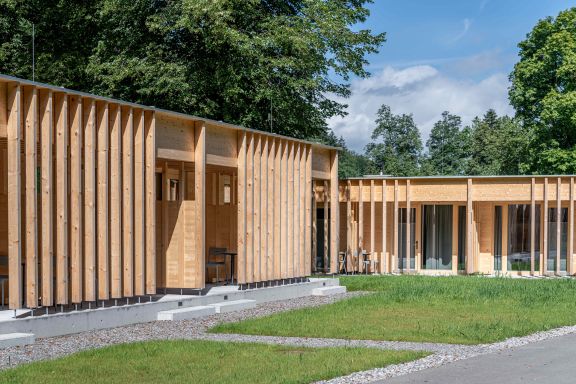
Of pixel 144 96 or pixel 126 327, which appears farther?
pixel 144 96

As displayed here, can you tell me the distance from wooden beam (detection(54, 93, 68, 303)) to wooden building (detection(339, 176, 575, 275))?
54.7ft

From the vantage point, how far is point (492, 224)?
94.2 ft

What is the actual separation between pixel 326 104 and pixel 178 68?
233 inches

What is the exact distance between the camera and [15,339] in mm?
11484

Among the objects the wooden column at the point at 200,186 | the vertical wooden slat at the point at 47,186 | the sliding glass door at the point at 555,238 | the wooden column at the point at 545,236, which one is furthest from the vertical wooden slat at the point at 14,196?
the sliding glass door at the point at 555,238

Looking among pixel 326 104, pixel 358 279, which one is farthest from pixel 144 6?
pixel 358 279

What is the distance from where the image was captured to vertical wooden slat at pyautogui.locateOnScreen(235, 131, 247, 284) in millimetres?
17891

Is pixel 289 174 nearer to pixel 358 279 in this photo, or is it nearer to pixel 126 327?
pixel 358 279

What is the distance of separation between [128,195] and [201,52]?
492 inches

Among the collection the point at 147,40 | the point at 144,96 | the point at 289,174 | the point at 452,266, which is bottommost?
the point at 452,266

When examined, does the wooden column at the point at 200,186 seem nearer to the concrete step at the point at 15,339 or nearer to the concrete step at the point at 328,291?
the concrete step at the point at 328,291

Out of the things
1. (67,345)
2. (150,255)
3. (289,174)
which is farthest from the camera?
(289,174)

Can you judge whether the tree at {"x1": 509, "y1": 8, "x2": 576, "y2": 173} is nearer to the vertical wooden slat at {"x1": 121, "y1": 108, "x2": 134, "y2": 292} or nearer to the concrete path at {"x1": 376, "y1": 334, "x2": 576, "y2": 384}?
the vertical wooden slat at {"x1": 121, "y1": 108, "x2": 134, "y2": 292}

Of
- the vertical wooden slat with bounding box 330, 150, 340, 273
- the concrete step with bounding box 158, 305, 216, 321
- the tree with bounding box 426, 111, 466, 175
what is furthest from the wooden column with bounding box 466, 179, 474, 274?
the tree with bounding box 426, 111, 466, 175
